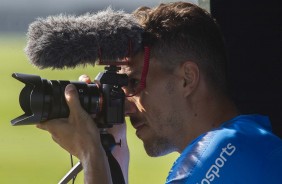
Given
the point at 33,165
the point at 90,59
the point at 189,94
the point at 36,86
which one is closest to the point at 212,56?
the point at 189,94

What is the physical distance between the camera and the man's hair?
222cm

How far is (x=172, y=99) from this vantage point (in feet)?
7.23

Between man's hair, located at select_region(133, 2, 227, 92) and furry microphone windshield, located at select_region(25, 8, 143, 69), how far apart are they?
80 millimetres

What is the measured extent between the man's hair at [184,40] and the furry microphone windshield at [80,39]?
80 mm

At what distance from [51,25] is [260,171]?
27.1 inches

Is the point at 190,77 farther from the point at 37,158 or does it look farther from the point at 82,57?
the point at 37,158

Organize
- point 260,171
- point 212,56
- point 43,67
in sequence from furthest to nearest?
point 212,56, point 43,67, point 260,171

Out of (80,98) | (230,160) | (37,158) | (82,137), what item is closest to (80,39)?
(80,98)

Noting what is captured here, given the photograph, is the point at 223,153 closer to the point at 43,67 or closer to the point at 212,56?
the point at 212,56

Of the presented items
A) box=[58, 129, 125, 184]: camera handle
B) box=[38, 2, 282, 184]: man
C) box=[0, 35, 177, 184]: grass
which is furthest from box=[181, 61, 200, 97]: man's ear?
box=[0, 35, 177, 184]: grass

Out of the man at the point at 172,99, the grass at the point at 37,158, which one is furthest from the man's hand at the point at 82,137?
the grass at the point at 37,158

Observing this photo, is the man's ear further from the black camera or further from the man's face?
the black camera

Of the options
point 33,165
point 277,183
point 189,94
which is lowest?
point 33,165

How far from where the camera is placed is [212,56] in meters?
2.25
